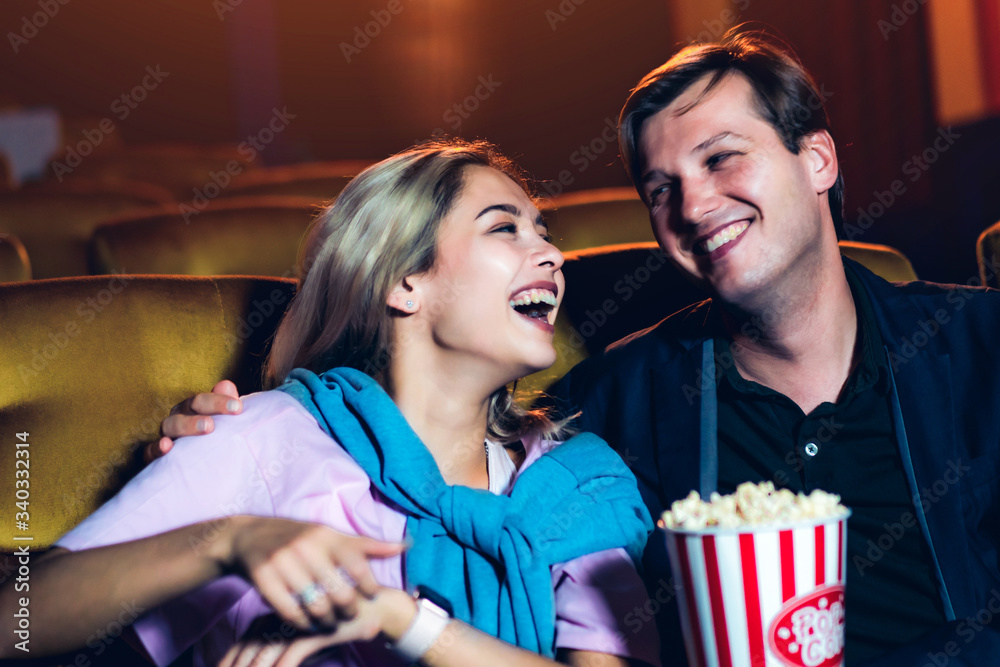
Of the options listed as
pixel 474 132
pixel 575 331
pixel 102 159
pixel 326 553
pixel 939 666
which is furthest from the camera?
pixel 474 132

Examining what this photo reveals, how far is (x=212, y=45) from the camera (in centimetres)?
655

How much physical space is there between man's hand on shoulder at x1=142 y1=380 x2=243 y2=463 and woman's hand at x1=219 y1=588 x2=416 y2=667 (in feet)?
1.01

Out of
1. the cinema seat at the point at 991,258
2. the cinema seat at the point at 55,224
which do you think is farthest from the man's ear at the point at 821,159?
the cinema seat at the point at 55,224

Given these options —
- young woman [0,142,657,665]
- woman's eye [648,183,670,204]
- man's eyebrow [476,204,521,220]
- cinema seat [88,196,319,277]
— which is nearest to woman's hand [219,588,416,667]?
young woman [0,142,657,665]

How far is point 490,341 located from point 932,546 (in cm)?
73

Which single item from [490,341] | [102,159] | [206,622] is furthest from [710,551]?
[102,159]

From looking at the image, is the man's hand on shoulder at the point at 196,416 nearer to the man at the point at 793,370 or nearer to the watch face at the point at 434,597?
the man at the point at 793,370

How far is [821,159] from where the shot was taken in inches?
61.8

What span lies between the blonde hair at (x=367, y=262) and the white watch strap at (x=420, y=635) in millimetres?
551

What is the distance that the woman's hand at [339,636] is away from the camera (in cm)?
88

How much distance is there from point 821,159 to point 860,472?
0.57 m

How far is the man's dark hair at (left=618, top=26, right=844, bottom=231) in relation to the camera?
5.01ft

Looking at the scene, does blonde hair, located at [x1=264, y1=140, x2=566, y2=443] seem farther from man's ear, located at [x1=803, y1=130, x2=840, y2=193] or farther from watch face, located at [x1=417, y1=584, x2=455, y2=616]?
man's ear, located at [x1=803, y1=130, x2=840, y2=193]

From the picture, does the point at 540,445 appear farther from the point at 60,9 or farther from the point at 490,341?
the point at 60,9
